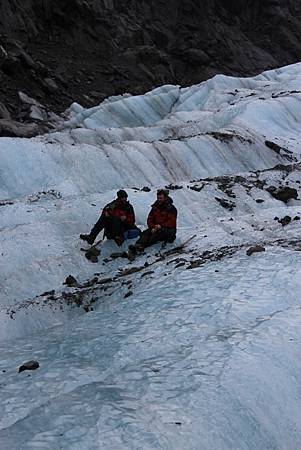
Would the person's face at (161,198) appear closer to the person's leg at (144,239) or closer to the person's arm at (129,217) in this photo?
the person's leg at (144,239)

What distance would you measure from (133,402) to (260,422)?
3.24 ft

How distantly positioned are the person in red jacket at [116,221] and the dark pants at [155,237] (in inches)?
15.2

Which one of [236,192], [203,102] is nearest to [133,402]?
[236,192]

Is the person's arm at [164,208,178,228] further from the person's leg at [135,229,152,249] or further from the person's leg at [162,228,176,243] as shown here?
the person's leg at [135,229,152,249]

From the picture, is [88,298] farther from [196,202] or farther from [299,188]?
[299,188]

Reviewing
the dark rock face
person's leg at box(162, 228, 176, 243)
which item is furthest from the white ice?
the dark rock face

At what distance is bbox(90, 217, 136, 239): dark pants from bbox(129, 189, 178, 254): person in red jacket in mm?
386

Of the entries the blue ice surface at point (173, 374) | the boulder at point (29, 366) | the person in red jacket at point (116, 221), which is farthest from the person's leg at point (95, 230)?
the boulder at point (29, 366)

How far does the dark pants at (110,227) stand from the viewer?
9.08 metres

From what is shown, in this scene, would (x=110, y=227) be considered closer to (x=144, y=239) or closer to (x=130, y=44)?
(x=144, y=239)

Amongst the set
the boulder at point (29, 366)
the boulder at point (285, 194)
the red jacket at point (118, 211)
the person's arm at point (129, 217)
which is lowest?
the boulder at point (285, 194)

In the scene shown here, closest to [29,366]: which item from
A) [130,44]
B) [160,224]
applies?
[160,224]

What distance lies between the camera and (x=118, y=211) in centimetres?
→ 916

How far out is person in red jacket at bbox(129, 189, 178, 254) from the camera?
352 inches
